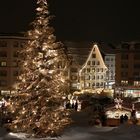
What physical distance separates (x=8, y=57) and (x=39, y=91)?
227ft

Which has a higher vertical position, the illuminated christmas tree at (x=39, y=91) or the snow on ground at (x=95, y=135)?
the illuminated christmas tree at (x=39, y=91)

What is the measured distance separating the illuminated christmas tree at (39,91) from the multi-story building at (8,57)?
221ft

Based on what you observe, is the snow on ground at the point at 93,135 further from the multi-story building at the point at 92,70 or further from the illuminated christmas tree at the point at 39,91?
the multi-story building at the point at 92,70

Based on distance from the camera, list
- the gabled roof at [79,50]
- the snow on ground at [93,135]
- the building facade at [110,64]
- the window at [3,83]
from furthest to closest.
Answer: the building facade at [110,64]
the gabled roof at [79,50]
the window at [3,83]
the snow on ground at [93,135]

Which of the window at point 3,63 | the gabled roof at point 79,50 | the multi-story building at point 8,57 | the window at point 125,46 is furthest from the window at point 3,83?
the window at point 125,46

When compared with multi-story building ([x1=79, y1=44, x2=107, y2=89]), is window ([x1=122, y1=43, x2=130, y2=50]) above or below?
above

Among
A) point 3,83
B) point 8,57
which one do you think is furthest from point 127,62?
point 3,83

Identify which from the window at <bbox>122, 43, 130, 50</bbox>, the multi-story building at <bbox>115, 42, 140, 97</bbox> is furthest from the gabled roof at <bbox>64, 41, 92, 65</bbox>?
the window at <bbox>122, 43, 130, 50</bbox>

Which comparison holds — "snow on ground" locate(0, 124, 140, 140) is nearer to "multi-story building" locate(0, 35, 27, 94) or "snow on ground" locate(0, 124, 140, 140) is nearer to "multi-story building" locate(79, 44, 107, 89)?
"multi-story building" locate(0, 35, 27, 94)

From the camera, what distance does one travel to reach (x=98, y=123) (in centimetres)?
3044

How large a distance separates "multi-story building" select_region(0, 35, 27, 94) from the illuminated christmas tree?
67.3m

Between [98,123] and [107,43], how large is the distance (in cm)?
9406

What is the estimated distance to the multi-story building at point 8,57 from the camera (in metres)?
90.8

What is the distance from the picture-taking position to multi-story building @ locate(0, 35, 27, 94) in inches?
3575
